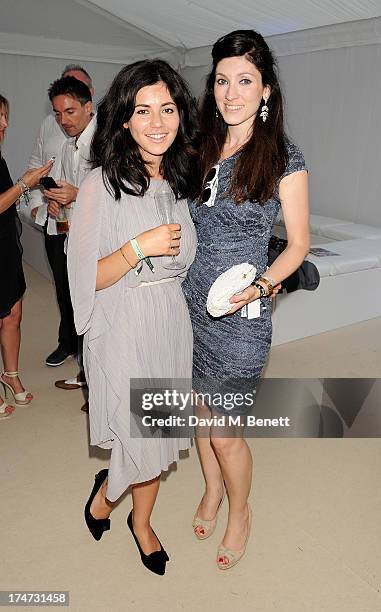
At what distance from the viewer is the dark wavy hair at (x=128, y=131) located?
179cm

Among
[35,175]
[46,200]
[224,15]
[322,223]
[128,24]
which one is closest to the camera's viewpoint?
[35,175]

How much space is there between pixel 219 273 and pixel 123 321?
353mm

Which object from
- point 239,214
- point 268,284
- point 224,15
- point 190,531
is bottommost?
point 190,531

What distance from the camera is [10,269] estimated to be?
3186 millimetres

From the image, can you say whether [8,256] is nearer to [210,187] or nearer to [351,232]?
[210,187]

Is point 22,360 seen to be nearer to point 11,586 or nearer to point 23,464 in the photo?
point 23,464

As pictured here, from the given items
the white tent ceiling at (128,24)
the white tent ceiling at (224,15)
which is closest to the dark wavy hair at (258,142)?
the white tent ceiling at (224,15)

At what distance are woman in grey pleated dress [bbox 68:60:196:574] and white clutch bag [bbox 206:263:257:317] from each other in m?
0.17

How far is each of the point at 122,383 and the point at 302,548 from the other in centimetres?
104

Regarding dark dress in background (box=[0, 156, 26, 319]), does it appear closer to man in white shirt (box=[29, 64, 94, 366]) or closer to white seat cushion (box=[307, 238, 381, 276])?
man in white shirt (box=[29, 64, 94, 366])

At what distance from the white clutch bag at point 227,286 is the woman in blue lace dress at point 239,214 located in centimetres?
4

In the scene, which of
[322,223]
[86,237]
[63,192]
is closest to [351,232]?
[322,223]

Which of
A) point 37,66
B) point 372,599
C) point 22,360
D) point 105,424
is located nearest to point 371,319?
point 22,360

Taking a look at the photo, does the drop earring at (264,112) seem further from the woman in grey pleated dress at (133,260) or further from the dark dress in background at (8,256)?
the dark dress in background at (8,256)
